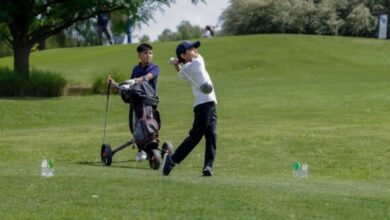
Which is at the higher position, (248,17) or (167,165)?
(248,17)

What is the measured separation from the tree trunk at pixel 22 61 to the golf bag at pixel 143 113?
1904 centimetres

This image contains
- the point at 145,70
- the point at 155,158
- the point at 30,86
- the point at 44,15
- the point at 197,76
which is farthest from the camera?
the point at 44,15

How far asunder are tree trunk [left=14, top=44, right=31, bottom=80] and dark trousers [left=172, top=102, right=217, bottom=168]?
21259 millimetres

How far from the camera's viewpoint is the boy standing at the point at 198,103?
10477 millimetres

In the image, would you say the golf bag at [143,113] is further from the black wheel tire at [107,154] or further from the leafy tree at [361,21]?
the leafy tree at [361,21]

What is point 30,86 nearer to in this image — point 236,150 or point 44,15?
point 44,15

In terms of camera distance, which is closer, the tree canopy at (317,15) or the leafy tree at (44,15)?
the leafy tree at (44,15)

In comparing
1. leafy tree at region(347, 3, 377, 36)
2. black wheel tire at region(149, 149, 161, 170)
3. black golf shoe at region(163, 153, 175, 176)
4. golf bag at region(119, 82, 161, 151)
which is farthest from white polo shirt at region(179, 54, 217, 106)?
leafy tree at region(347, 3, 377, 36)

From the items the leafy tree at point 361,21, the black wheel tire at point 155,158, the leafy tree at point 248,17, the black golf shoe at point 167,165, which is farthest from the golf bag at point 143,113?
the leafy tree at point 248,17

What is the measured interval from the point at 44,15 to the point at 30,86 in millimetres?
3710

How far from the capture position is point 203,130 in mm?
10547

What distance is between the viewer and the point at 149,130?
1262cm

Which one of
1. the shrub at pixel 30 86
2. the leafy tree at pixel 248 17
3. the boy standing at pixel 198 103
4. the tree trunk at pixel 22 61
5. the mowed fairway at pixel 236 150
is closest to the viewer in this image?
the mowed fairway at pixel 236 150

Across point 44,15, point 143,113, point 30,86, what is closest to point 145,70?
point 143,113
